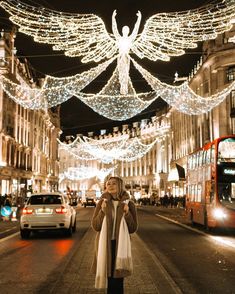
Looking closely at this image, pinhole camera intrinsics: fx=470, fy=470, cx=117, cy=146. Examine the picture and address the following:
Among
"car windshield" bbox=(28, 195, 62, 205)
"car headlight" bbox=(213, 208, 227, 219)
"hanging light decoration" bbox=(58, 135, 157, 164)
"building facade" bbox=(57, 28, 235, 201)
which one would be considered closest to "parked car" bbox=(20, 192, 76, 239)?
"car windshield" bbox=(28, 195, 62, 205)

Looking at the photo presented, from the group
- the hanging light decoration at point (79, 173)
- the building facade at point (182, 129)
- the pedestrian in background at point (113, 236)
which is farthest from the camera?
the hanging light decoration at point (79, 173)

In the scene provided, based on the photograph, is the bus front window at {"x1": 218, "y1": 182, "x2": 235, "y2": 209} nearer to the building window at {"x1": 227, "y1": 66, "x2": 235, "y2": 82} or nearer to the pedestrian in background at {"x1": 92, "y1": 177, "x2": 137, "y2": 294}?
the pedestrian in background at {"x1": 92, "y1": 177, "x2": 137, "y2": 294}

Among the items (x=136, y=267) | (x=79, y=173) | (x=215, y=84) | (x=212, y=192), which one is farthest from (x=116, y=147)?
(x=136, y=267)

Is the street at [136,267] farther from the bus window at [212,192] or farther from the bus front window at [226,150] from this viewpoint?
the bus front window at [226,150]

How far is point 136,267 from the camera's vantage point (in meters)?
10.4

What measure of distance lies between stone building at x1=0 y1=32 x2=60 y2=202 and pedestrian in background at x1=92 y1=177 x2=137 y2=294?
32.7m

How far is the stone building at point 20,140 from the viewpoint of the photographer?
5153 cm

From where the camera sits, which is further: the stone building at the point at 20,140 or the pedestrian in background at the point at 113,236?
the stone building at the point at 20,140

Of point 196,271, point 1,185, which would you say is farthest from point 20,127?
point 196,271

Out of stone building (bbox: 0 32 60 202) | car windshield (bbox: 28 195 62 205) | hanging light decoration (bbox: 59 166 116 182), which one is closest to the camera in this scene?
car windshield (bbox: 28 195 62 205)

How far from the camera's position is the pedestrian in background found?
5.32 meters

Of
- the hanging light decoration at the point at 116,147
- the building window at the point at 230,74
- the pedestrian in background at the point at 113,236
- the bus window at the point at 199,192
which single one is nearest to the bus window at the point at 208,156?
the bus window at the point at 199,192

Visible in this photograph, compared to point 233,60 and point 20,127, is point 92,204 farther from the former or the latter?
point 233,60

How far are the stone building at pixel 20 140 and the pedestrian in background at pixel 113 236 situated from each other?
32745 mm
